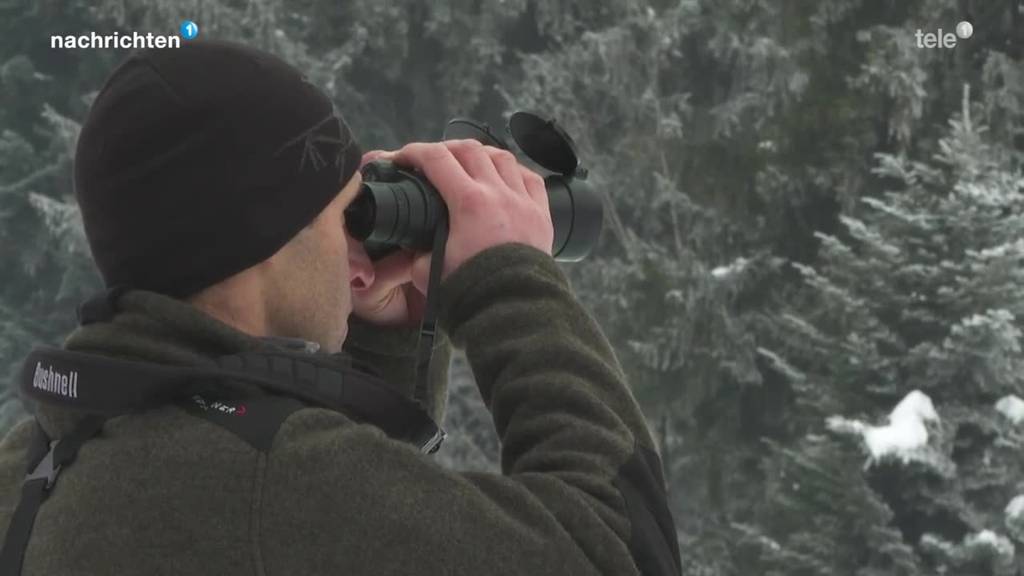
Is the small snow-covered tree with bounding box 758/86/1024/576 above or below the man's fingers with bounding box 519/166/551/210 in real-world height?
below

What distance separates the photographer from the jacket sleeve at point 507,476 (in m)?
0.71

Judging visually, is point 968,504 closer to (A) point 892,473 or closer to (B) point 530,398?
(A) point 892,473

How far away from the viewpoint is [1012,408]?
948 centimetres

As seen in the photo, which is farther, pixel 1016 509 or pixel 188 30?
pixel 1016 509

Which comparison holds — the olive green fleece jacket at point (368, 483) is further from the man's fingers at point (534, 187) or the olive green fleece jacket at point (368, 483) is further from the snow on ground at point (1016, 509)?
the snow on ground at point (1016, 509)

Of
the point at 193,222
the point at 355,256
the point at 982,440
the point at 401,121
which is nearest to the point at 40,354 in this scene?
the point at 193,222

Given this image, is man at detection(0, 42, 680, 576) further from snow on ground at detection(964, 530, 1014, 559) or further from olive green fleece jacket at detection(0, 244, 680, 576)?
snow on ground at detection(964, 530, 1014, 559)

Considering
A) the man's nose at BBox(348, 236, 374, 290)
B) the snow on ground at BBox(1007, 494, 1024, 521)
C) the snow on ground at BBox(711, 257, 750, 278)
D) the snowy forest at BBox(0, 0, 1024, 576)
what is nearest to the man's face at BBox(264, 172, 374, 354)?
the man's nose at BBox(348, 236, 374, 290)

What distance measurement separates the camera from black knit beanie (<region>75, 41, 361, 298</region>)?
0.78m

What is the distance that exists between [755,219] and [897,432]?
4.40 m

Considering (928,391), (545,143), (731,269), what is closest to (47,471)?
(545,143)

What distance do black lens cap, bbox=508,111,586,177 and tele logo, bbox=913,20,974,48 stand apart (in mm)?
11720

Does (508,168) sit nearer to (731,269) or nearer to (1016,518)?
(1016,518)

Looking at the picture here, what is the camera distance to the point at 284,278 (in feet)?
2.70
